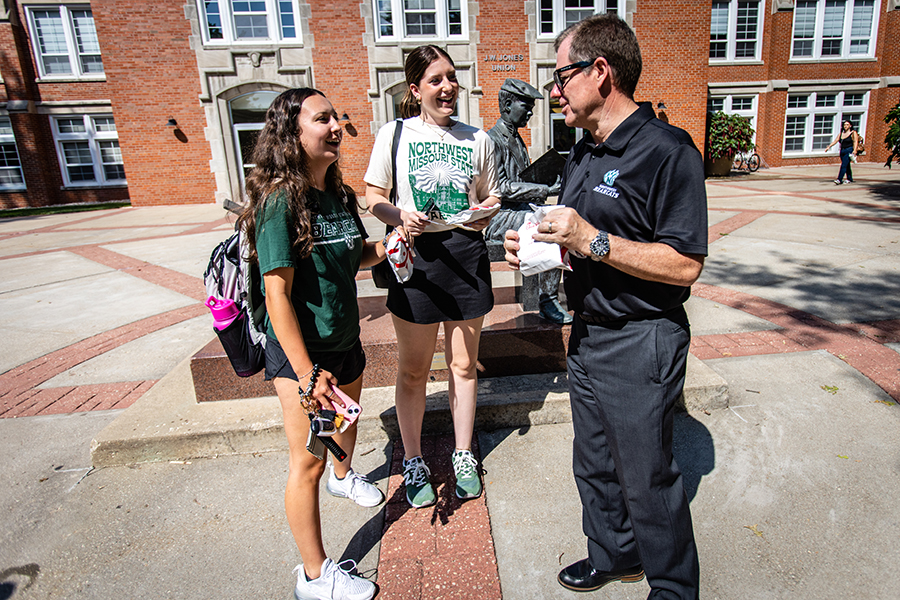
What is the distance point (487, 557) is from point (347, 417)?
3.18 feet

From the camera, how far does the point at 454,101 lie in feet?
7.73

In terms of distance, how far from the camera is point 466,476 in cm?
256

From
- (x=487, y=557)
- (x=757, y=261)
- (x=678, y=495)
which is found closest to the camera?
(x=678, y=495)

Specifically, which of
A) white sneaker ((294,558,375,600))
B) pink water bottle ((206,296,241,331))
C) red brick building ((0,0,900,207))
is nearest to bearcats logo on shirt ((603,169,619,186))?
pink water bottle ((206,296,241,331))

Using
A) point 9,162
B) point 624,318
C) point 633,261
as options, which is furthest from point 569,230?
point 9,162

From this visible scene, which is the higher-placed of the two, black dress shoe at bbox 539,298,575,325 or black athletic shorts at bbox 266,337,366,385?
black athletic shorts at bbox 266,337,366,385

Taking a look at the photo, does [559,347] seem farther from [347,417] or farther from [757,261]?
[757,261]

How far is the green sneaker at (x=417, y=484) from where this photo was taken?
2504 mm

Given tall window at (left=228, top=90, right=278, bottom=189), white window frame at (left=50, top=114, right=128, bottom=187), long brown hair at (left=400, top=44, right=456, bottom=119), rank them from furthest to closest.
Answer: white window frame at (left=50, top=114, right=128, bottom=187) → tall window at (left=228, top=90, right=278, bottom=189) → long brown hair at (left=400, top=44, right=456, bottom=119)

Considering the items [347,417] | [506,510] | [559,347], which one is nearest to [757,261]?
[559,347]

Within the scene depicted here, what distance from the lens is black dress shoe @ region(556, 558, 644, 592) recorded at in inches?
78.7

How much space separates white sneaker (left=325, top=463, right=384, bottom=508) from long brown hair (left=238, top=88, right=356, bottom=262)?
4.35 ft

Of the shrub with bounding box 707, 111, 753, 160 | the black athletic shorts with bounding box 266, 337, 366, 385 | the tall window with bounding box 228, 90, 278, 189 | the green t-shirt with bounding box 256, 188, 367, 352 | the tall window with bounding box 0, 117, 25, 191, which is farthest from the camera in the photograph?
the tall window with bounding box 0, 117, 25, 191

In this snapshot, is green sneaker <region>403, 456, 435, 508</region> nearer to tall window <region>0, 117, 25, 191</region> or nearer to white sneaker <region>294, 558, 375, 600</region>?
white sneaker <region>294, 558, 375, 600</region>
